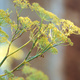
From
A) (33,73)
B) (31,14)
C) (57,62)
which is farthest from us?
(57,62)

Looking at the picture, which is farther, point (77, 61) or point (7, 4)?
point (77, 61)

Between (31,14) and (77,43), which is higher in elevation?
(77,43)

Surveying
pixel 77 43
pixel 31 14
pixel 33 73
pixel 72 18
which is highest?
pixel 72 18

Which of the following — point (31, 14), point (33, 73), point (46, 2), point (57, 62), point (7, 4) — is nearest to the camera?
point (33, 73)

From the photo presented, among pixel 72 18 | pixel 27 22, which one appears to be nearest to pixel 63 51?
pixel 72 18

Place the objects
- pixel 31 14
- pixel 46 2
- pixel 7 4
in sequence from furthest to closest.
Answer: pixel 46 2, pixel 31 14, pixel 7 4

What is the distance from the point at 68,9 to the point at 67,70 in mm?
657

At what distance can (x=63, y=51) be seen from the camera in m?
1.66

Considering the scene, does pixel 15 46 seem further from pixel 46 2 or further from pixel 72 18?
pixel 72 18

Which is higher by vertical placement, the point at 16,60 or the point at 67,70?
the point at 67,70

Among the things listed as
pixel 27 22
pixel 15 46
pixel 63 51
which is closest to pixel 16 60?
pixel 15 46

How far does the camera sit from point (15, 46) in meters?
1.32

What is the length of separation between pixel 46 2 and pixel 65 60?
0.65 metres

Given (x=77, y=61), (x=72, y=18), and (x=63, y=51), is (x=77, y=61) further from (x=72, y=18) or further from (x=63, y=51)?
(x=72, y=18)
